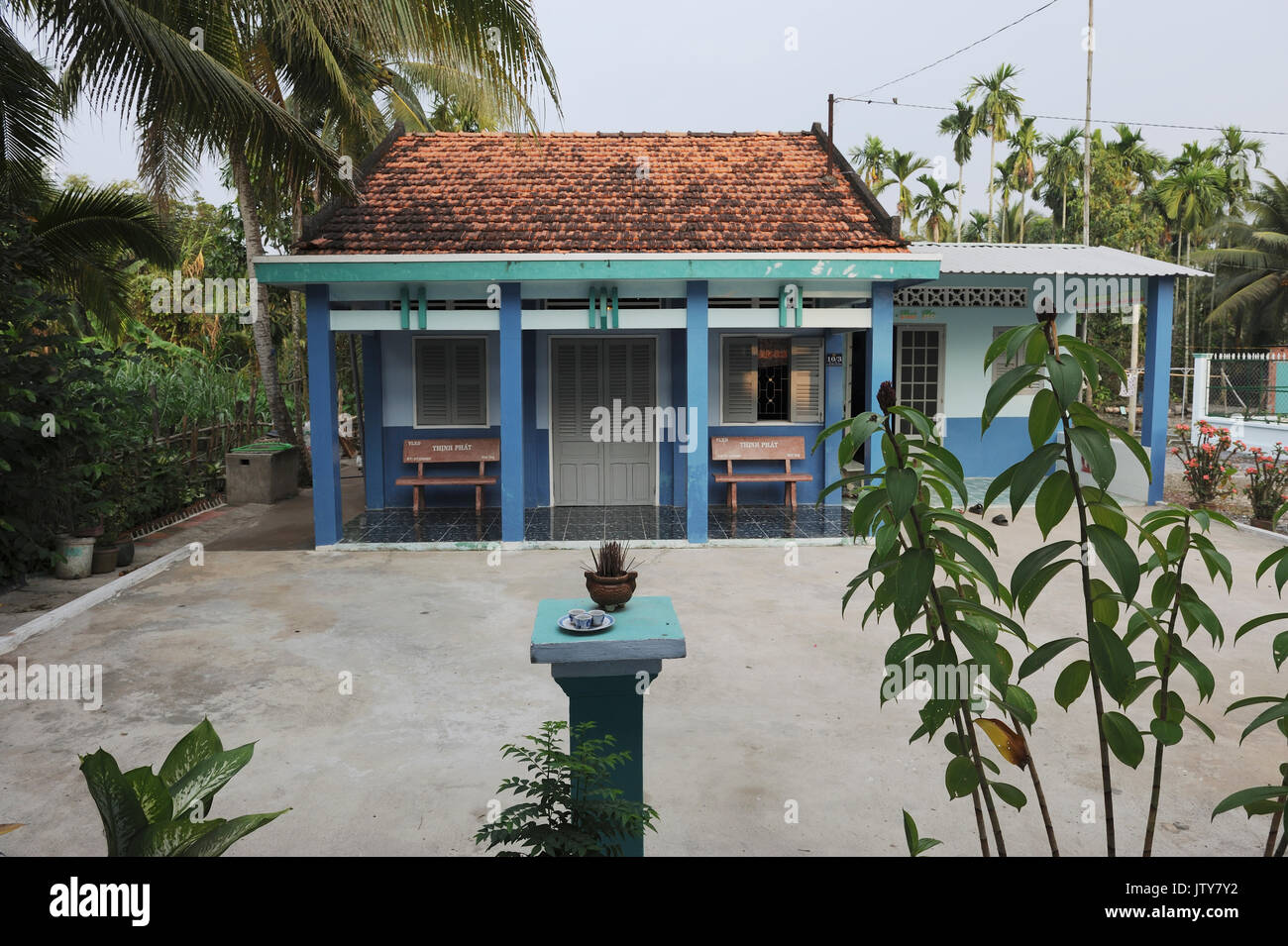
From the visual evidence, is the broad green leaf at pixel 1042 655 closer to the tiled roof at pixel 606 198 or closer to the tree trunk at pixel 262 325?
the tiled roof at pixel 606 198

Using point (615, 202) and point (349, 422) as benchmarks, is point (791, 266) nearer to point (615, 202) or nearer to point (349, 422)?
point (615, 202)

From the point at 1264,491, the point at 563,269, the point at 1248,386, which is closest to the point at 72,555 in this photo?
the point at 563,269

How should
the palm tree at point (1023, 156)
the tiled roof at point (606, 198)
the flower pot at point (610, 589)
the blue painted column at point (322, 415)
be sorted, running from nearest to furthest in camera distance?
the flower pot at point (610, 589)
the blue painted column at point (322, 415)
the tiled roof at point (606, 198)
the palm tree at point (1023, 156)

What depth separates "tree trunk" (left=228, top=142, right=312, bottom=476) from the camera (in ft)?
42.9

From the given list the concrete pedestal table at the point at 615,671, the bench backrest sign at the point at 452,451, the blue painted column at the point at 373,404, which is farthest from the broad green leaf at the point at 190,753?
the blue painted column at the point at 373,404

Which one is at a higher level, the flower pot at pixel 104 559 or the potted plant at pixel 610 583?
the potted plant at pixel 610 583

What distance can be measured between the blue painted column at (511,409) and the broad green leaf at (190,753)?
8176 mm

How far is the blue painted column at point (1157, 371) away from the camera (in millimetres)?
11961

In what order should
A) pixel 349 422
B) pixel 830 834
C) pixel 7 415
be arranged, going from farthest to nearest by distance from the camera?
pixel 349 422 → pixel 7 415 → pixel 830 834

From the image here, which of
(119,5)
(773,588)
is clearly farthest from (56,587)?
(773,588)

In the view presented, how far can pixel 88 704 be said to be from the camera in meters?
5.64

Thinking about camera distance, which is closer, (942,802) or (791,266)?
(942,802)

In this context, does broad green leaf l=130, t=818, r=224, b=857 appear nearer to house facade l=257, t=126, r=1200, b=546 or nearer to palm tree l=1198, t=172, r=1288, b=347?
house facade l=257, t=126, r=1200, b=546

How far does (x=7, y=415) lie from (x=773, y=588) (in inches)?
253
